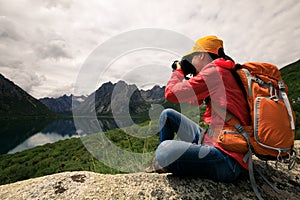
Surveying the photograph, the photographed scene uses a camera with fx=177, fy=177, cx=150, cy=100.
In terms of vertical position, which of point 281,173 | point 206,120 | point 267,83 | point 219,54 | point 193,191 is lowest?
point 281,173

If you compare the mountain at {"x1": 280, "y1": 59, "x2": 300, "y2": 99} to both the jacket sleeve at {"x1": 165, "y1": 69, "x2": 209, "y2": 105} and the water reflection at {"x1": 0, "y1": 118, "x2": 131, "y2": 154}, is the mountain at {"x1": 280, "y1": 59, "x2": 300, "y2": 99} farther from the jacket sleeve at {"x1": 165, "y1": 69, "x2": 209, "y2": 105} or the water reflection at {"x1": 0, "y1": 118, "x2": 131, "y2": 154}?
the jacket sleeve at {"x1": 165, "y1": 69, "x2": 209, "y2": 105}

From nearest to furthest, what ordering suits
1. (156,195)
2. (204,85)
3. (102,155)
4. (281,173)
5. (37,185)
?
1. (156,195)
2. (37,185)
3. (204,85)
4. (281,173)
5. (102,155)

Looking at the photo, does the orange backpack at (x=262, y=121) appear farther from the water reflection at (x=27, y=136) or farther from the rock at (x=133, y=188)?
the water reflection at (x=27, y=136)

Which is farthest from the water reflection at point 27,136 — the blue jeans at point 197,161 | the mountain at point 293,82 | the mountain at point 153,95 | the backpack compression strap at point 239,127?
the mountain at point 293,82

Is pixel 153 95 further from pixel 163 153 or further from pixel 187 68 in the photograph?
pixel 163 153

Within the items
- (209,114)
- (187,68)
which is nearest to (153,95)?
(187,68)

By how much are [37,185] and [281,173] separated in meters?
3.54

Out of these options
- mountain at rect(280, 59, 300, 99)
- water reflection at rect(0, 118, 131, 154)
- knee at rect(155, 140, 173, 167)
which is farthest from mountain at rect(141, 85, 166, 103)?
mountain at rect(280, 59, 300, 99)

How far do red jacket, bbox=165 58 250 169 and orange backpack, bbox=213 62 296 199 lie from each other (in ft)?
0.24

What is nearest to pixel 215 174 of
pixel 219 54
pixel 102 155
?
pixel 219 54

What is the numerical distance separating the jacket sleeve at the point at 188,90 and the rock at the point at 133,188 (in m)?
1.05

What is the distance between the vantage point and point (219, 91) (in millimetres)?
2256

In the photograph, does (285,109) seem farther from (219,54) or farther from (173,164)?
(173,164)

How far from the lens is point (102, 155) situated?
4.13 metres
